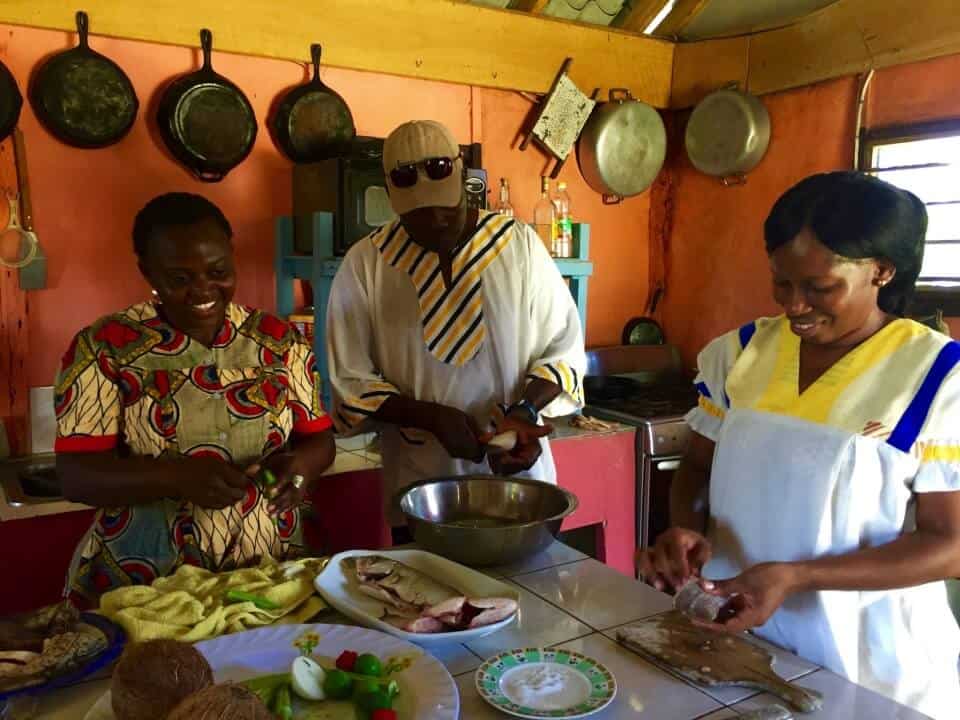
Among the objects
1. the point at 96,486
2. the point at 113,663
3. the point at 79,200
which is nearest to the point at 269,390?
the point at 96,486

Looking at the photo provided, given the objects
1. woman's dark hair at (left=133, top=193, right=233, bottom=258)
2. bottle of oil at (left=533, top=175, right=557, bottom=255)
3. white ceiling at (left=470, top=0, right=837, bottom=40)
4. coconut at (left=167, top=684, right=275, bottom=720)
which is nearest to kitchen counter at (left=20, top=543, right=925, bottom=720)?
coconut at (left=167, top=684, right=275, bottom=720)

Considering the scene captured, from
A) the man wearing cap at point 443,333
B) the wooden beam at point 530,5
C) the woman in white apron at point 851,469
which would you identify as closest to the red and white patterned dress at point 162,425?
the man wearing cap at point 443,333

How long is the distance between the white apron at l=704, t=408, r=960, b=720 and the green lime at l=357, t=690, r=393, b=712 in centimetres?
63

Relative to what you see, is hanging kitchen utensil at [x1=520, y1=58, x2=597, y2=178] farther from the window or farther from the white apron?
the white apron

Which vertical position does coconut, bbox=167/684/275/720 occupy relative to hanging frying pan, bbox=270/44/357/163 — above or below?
below

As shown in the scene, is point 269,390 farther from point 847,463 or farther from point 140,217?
point 847,463

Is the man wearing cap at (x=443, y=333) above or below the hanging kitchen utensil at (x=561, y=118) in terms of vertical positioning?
below

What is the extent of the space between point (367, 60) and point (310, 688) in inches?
93.8

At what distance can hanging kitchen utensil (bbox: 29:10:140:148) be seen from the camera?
2.29 m

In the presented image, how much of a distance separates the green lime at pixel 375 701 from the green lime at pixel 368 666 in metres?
0.04

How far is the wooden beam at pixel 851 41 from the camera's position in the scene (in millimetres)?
2686

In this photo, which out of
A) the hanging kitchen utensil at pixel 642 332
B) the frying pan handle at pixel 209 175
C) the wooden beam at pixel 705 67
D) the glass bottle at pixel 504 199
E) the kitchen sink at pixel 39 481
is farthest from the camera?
the hanging kitchen utensil at pixel 642 332

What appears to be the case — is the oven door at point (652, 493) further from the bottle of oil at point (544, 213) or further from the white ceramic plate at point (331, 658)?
the white ceramic plate at point (331, 658)

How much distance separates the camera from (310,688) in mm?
907
